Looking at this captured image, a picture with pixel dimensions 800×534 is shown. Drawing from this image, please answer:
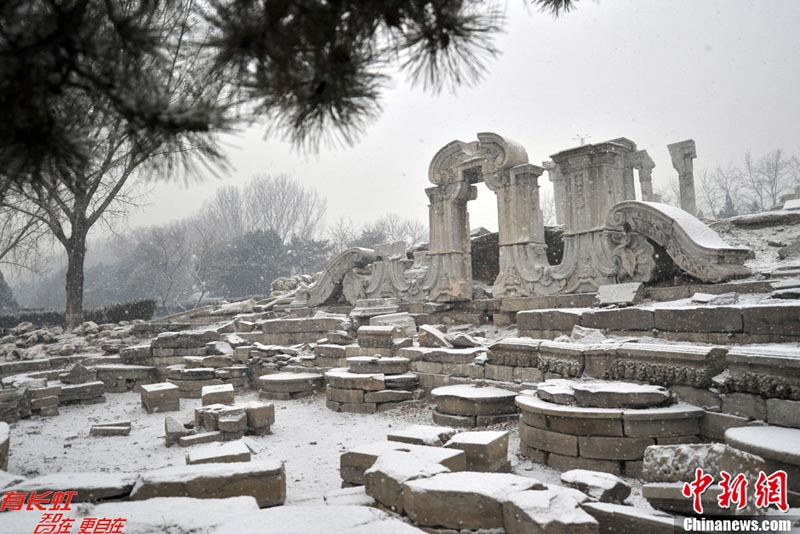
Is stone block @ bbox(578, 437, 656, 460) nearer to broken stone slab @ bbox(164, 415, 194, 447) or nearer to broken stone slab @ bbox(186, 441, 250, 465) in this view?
broken stone slab @ bbox(186, 441, 250, 465)

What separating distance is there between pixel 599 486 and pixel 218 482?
8.90ft

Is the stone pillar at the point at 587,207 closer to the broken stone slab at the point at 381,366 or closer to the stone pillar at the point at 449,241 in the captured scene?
the stone pillar at the point at 449,241

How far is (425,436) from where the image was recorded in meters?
4.73

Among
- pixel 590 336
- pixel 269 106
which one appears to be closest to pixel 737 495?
pixel 269 106

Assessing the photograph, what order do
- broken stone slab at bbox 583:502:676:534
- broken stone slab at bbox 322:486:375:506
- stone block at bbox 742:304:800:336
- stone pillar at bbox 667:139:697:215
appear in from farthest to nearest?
1. stone pillar at bbox 667:139:697:215
2. stone block at bbox 742:304:800:336
3. broken stone slab at bbox 322:486:375:506
4. broken stone slab at bbox 583:502:676:534

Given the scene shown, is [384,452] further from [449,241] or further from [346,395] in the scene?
[449,241]

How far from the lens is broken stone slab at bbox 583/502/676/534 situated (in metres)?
2.88

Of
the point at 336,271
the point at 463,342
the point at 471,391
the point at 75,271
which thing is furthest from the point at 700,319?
the point at 75,271

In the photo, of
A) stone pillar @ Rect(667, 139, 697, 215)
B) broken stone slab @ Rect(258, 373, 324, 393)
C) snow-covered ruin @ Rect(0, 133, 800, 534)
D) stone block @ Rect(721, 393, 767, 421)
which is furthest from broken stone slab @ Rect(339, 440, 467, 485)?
stone pillar @ Rect(667, 139, 697, 215)

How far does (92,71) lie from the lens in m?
1.70

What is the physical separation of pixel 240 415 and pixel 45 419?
4061mm

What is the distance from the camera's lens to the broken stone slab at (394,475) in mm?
3428

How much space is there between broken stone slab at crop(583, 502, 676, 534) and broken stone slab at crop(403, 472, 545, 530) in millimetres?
371

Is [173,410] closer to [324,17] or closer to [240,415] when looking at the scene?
[240,415]
